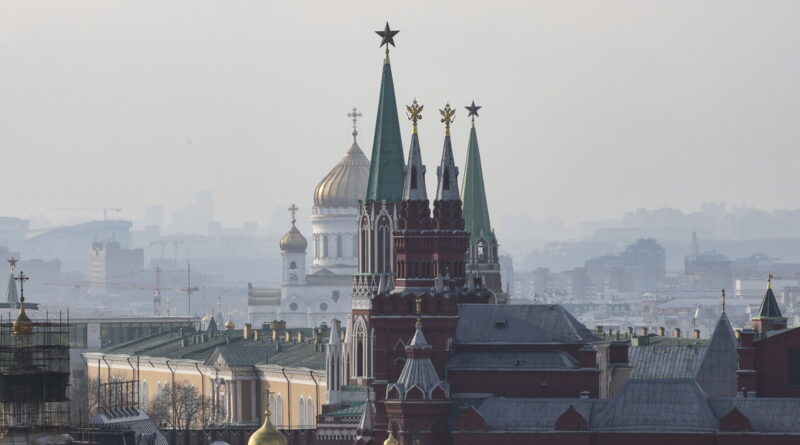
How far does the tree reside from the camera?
162 metres

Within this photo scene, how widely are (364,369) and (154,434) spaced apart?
1750 centimetres

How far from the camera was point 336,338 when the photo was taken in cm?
14612

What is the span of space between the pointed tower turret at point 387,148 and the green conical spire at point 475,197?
63.4 feet

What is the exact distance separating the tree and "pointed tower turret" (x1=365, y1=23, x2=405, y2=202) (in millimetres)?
22441

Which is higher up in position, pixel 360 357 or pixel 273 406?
pixel 360 357

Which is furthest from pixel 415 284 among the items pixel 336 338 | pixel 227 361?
pixel 227 361

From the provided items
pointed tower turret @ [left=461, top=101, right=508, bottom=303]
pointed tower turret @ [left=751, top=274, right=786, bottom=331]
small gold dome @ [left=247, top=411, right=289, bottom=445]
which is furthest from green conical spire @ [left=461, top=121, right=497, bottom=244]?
small gold dome @ [left=247, top=411, right=289, bottom=445]

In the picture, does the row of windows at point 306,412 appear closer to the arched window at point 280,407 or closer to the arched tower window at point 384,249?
the arched window at point 280,407

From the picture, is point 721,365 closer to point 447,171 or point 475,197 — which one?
point 447,171

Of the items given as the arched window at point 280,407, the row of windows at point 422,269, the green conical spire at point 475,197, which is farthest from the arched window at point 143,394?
the row of windows at point 422,269

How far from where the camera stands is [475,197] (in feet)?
531

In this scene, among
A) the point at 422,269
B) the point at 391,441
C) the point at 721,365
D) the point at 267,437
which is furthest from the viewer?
the point at 721,365

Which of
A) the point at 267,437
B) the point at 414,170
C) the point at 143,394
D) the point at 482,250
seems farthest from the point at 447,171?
the point at 143,394

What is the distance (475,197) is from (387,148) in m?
21.9
